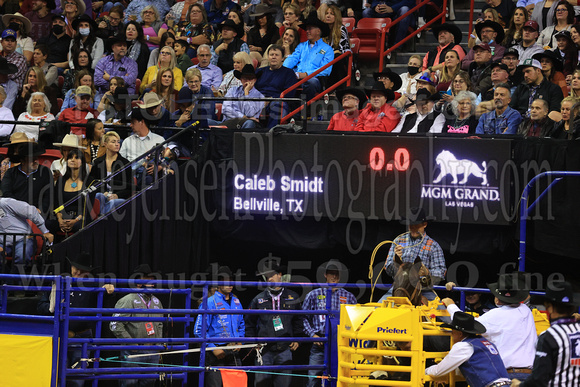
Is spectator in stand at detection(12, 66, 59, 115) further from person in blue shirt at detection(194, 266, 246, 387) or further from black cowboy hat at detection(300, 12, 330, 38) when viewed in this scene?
person in blue shirt at detection(194, 266, 246, 387)

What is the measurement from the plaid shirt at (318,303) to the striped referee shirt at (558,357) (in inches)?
210

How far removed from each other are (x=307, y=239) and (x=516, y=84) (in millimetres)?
4023

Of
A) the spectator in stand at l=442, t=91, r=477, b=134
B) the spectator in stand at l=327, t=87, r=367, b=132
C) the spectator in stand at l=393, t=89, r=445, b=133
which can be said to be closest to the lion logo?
the spectator in stand at l=442, t=91, r=477, b=134

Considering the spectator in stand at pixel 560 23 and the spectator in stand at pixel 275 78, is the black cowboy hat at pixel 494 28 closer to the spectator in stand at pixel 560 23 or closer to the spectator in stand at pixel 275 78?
the spectator in stand at pixel 560 23

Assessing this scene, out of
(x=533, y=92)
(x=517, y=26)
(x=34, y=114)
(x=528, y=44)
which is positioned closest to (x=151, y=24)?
(x=34, y=114)

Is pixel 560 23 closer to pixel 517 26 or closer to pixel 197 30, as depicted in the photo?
pixel 517 26

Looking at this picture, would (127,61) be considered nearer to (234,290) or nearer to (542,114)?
(234,290)

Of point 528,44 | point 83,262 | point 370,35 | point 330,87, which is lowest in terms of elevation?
point 83,262

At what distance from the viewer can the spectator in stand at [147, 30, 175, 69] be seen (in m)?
18.3

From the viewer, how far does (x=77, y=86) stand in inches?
709

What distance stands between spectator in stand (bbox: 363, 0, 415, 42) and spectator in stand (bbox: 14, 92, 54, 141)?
6174 mm

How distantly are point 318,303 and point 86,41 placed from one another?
8649mm

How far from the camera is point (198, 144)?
47.7 feet

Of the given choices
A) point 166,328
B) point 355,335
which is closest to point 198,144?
point 166,328
